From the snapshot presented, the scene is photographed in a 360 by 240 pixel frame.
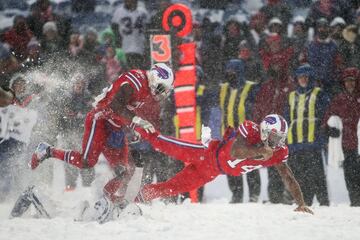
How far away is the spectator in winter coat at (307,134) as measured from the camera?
8.48 m

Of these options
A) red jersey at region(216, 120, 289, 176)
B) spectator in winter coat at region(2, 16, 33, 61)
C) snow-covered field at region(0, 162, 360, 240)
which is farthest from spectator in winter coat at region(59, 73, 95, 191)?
red jersey at region(216, 120, 289, 176)

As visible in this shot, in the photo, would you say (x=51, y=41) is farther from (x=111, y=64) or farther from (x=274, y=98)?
(x=274, y=98)

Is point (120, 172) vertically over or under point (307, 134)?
under

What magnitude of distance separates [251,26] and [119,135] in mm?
4926

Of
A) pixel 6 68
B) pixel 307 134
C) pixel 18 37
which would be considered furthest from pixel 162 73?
pixel 18 37

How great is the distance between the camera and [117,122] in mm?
6680

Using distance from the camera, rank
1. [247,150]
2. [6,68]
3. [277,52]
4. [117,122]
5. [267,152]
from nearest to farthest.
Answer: [267,152] < [247,150] < [117,122] < [6,68] < [277,52]

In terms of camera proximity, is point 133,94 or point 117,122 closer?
point 133,94

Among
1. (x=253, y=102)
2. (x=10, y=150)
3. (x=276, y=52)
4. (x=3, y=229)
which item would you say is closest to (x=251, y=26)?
(x=276, y=52)

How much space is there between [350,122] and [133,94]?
10.7 ft

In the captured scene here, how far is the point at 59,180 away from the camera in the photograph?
10016mm

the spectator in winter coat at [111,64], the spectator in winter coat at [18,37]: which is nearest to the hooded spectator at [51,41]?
the spectator in winter coat at [18,37]

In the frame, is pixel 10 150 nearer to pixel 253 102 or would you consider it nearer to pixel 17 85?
pixel 17 85

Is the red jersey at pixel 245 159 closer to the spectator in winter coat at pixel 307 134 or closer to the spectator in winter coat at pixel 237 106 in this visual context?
the spectator in winter coat at pixel 307 134
